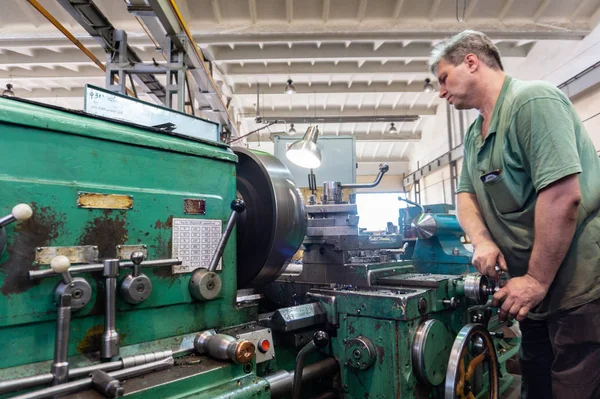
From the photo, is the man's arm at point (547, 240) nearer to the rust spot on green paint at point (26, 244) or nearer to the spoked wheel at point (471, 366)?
the spoked wheel at point (471, 366)

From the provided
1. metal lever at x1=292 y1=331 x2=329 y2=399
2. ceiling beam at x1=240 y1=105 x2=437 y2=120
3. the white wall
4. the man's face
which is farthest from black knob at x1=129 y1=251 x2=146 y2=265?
ceiling beam at x1=240 y1=105 x2=437 y2=120

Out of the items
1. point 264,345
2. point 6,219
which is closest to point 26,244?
point 6,219

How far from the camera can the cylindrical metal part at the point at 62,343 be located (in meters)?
0.61

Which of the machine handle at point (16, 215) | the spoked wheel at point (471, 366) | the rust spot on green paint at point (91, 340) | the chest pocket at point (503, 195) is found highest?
the chest pocket at point (503, 195)

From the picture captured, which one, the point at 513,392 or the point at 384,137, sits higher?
the point at 384,137

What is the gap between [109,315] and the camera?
709 mm

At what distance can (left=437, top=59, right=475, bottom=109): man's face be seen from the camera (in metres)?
1.07

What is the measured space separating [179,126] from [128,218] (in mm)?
577

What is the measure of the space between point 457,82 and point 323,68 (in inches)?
142

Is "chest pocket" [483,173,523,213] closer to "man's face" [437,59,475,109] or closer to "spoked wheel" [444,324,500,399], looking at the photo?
"man's face" [437,59,475,109]

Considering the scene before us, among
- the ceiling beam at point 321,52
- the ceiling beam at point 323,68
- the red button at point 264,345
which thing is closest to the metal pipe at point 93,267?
the red button at point 264,345

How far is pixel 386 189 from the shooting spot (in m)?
9.02

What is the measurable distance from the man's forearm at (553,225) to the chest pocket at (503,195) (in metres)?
0.12

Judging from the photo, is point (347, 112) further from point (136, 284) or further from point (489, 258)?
point (136, 284)
